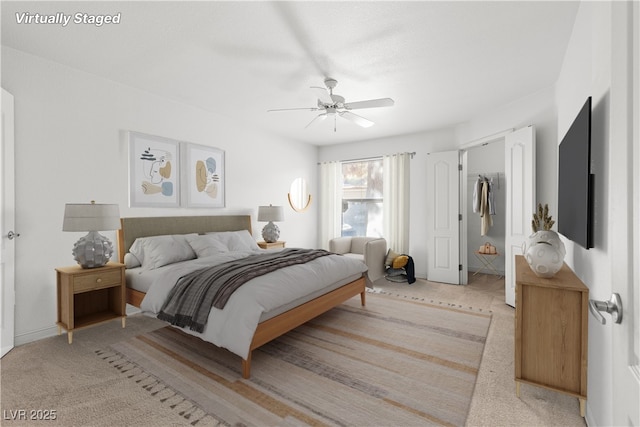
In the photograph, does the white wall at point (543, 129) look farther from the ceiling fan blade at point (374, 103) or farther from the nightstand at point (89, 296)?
the nightstand at point (89, 296)

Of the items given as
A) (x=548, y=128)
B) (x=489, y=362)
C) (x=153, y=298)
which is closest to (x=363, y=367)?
(x=489, y=362)

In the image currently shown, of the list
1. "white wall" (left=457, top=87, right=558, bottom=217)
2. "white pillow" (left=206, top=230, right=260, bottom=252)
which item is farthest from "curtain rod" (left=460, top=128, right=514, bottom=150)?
"white pillow" (left=206, top=230, right=260, bottom=252)

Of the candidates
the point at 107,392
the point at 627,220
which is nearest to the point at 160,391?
the point at 107,392

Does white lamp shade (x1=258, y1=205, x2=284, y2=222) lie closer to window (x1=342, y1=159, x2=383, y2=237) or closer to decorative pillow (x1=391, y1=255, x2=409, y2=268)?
window (x1=342, y1=159, x2=383, y2=237)

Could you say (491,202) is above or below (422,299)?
above

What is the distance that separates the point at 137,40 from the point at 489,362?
4.00 meters

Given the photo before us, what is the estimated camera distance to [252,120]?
4848 mm

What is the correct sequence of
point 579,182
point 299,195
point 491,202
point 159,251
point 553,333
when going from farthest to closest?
1. point 299,195
2. point 491,202
3. point 159,251
4. point 553,333
5. point 579,182

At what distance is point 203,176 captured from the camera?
14.3 feet

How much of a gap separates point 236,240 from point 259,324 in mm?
2092

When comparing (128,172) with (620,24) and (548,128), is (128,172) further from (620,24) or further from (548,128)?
(548,128)

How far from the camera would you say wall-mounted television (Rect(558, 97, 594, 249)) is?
5.05 ft

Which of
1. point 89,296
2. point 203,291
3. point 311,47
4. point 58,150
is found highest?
point 311,47

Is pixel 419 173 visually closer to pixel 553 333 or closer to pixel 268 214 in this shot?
pixel 268 214
